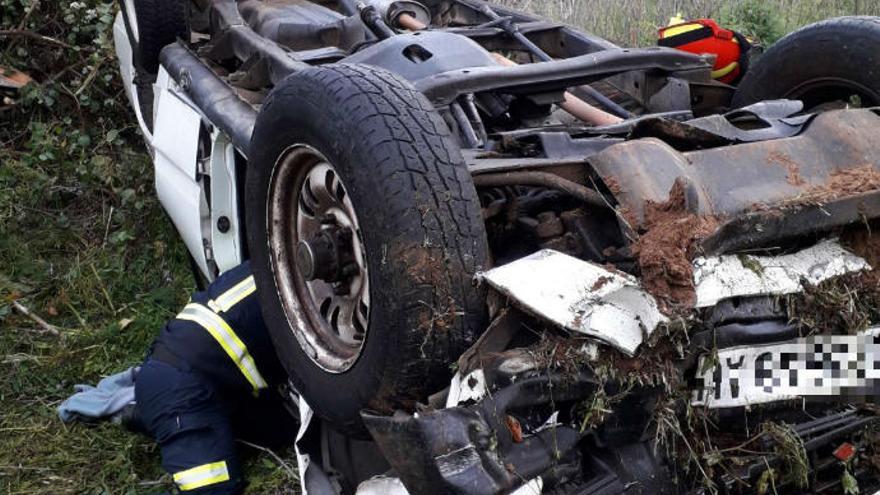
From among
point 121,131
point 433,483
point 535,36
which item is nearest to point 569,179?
point 433,483

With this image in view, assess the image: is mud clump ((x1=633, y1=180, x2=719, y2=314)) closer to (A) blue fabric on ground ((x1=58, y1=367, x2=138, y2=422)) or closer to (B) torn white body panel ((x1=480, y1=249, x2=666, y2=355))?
(B) torn white body panel ((x1=480, y1=249, x2=666, y2=355))

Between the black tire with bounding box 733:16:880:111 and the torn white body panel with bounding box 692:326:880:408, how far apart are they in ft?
3.52

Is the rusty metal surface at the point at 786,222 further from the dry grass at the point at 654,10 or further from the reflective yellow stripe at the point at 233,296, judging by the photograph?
the dry grass at the point at 654,10

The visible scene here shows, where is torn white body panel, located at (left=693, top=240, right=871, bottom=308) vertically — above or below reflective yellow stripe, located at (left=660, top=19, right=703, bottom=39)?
above

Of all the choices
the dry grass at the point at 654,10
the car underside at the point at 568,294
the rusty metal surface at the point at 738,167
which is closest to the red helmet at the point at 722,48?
the car underside at the point at 568,294

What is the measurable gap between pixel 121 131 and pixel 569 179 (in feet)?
13.1

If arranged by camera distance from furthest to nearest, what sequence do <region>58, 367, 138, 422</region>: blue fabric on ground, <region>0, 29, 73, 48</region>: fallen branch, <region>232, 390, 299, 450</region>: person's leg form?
<region>0, 29, 73, 48</region>: fallen branch, <region>58, 367, 138, 422</region>: blue fabric on ground, <region>232, 390, 299, 450</region>: person's leg

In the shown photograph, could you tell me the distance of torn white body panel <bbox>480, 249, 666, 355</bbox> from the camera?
78.7 inches

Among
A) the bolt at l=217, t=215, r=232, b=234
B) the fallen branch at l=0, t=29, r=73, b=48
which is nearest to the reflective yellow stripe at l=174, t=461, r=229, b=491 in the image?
the bolt at l=217, t=215, r=232, b=234

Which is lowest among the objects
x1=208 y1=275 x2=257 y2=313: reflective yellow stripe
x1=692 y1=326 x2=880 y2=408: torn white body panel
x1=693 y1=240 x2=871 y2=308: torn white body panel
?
x1=208 y1=275 x2=257 y2=313: reflective yellow stripe

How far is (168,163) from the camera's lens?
4184mm

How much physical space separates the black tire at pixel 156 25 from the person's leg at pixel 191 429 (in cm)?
184

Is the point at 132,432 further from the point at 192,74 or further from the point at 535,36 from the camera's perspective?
the point at 535,36

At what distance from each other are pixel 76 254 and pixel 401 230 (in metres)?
3.19
